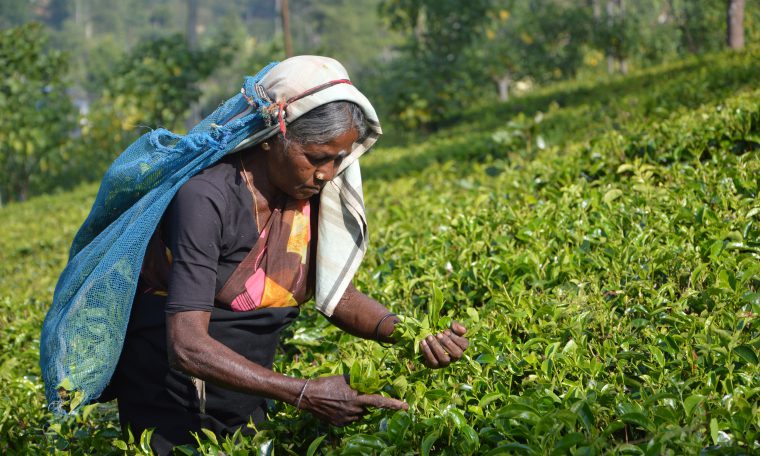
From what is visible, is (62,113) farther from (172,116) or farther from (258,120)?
(258,120)

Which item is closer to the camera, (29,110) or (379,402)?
(379,402)

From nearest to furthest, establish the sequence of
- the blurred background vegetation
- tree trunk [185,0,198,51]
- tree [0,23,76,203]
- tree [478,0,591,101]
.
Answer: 1. tree [0,23,76,203]
2. the blurred background vegetation
3. tree [478,0,591,101]
4. tree trunk [185,0,198,51]

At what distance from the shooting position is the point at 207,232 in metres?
2.13

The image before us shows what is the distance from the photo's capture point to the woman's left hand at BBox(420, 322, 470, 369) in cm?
219

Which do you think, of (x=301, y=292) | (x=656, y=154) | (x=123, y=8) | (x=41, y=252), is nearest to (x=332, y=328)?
(x=301, y=292)

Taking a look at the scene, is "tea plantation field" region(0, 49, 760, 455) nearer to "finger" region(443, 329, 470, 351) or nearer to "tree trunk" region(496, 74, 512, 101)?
"finger" region(443, 329, 470, 351)

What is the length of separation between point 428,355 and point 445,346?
0.17 ft

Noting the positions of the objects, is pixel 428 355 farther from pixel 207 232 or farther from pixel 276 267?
pixel 207 232

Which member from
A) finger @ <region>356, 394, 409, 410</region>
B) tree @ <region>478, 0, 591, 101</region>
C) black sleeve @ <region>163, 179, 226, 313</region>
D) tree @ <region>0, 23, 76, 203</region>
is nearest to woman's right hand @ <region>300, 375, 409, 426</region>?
finger @ <region>356, 394, 409, 410</region>

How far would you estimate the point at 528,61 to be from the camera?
19406mm

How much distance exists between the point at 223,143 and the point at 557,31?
1798 centimetres

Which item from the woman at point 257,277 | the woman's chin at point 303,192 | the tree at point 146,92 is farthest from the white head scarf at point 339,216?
the tree at point 146,92

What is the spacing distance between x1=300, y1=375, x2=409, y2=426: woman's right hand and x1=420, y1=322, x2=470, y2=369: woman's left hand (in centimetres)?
18

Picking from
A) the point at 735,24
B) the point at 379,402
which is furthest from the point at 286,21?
the point at 379,402
